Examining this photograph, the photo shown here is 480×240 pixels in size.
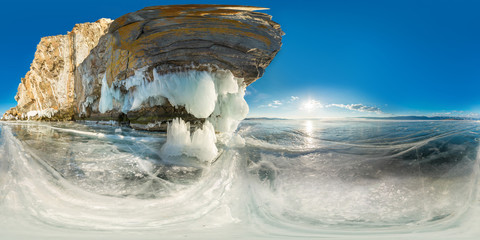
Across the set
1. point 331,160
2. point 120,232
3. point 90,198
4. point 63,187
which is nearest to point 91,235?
point 120,232

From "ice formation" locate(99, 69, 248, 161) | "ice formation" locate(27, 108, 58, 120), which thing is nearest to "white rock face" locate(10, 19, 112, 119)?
"ice formation" locate(27, 108, 58, 120)

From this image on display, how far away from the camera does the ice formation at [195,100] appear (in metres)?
5.68

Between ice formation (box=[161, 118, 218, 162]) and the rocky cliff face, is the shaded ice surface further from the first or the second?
the rocky cliff face

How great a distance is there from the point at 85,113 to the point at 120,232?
24435 mm

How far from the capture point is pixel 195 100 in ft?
24.2

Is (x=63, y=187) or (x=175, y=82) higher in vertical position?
(x=175, y=82)

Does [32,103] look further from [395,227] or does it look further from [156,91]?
[395,227]

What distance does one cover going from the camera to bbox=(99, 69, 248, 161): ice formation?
5684 mm

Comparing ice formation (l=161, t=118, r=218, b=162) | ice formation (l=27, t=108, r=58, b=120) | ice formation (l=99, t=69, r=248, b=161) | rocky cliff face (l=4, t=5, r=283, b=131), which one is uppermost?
ice formation (l=27, t=108, r=58, b=120)

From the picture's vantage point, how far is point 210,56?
23.5 ft

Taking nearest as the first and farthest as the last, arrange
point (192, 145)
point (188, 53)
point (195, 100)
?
point (192, 145) → point (188, 53) → point (195, 100)

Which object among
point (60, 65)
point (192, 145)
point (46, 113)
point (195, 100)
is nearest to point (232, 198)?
point (192, 145)

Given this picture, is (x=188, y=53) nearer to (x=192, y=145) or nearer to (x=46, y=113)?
(x=192, y=145)

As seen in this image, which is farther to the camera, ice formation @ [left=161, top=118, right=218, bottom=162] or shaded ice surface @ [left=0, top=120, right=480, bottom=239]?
ice formation @ [left=161, top=118, right=218, bottom=162]
